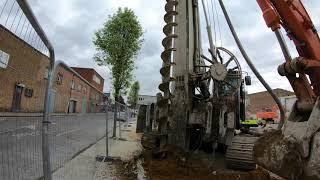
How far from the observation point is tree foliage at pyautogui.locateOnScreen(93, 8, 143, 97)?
99.7ft

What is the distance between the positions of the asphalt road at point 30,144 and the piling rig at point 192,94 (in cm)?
296

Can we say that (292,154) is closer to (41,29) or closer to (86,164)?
(41,29)

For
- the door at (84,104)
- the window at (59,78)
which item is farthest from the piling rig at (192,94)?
the window at (59,78)

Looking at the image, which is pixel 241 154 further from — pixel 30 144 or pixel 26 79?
pixel 26 79

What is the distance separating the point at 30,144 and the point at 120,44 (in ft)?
88.7

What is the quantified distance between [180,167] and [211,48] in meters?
2.92

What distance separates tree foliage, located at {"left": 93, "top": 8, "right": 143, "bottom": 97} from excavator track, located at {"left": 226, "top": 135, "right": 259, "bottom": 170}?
21707 mm

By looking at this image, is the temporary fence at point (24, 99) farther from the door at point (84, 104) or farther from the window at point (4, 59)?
the door at point (84, 104)

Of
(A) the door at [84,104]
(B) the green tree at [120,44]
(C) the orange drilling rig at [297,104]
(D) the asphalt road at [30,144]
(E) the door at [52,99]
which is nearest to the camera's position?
(D) the asphalt road at [30,144]

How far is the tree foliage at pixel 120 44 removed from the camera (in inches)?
1196

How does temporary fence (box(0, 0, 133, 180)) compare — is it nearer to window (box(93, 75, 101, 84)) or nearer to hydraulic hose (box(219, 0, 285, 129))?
hydraulic hose (box(219, 0, 285, 129))

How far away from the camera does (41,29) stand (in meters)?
3.55

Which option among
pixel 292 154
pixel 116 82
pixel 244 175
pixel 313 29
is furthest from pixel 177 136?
pixel 116 82

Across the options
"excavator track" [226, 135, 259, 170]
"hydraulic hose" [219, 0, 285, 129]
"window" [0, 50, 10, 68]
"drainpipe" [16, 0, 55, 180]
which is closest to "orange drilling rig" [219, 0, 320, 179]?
"hydraulic hose" [219, 0, 285, 129]
